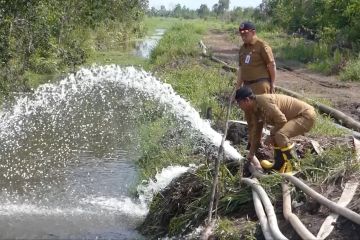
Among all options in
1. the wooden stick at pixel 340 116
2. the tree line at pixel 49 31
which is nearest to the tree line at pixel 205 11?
the tree line at pixel 49 31

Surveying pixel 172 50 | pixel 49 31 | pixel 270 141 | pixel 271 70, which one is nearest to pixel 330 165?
pixel 270 141

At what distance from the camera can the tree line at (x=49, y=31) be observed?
12748 mm

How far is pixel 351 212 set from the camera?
16.0 ft

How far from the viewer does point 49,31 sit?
15.0m

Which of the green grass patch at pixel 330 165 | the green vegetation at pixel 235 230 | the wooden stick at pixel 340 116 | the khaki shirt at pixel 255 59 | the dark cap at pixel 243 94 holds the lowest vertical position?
the green vegetation at pixel 235 230

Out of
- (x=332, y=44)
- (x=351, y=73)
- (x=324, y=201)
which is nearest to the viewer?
(x=324, y=201)

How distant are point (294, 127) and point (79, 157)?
214 inches

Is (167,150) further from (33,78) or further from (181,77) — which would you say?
(33,78)

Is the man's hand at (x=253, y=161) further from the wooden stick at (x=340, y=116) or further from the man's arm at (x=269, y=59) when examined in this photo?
the wooden stick at (x=340, y=116)

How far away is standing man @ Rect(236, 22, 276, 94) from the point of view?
7.51m

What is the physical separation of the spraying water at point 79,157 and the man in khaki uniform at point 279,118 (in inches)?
29.0

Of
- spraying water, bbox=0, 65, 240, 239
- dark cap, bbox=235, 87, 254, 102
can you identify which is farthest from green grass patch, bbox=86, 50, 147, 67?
dark cap, bbox=235, 87, 254, 102

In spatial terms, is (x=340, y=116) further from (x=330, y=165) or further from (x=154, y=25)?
(x=154, y=25)

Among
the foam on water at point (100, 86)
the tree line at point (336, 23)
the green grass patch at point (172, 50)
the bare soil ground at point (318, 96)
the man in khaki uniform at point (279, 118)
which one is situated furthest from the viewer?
the green grass patch at point (172, 50)
